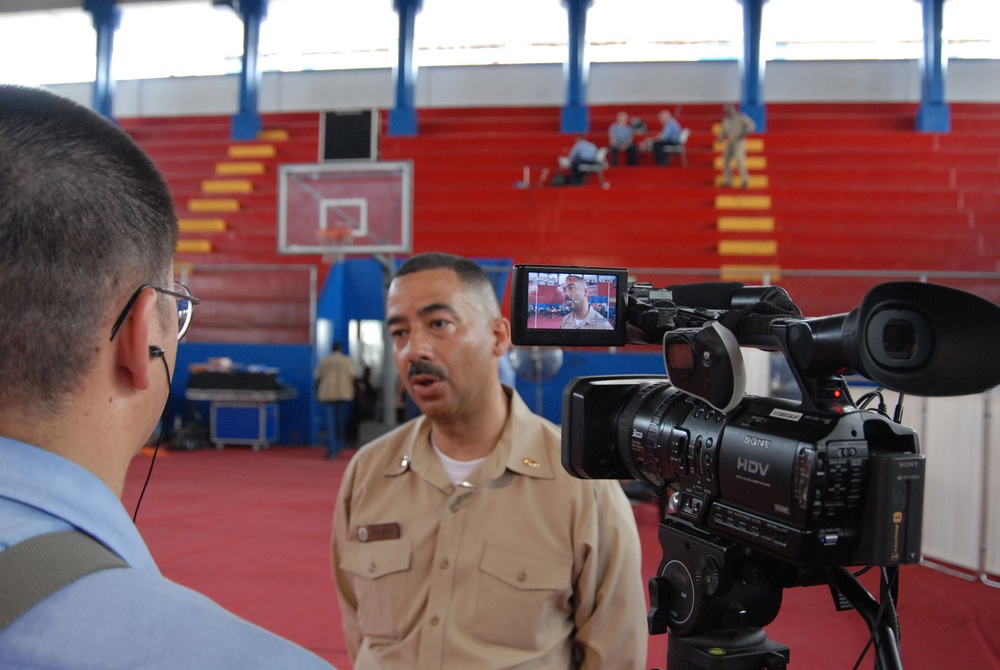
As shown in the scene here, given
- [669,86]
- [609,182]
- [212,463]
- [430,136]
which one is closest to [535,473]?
[212,463]

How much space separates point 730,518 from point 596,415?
367mm

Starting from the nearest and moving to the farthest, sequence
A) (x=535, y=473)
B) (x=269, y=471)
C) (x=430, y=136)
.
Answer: (x=535, y=473), (x=269, y=471), (x=430, y=136)

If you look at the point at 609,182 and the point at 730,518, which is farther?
the point at 609,182

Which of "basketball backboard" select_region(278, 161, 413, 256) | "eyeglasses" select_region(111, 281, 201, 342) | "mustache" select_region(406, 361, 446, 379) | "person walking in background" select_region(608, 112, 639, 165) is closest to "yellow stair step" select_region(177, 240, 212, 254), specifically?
"basketball backboard" select_region(278, 161, 413, 256)

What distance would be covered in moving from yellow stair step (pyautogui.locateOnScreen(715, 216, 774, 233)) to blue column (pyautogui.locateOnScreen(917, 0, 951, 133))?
4.32 m

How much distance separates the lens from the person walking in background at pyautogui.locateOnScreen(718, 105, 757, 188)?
455 inches

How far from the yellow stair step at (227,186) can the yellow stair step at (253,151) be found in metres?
0.79

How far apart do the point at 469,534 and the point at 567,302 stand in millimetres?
708

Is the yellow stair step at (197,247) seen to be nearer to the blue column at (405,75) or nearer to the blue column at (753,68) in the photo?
the blue column at (405,75)

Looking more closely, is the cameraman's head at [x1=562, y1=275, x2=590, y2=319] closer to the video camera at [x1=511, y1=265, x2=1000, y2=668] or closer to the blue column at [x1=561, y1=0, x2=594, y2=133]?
the video camera at [x1=511, y1=265, x2=1000, y2=668]

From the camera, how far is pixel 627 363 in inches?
364

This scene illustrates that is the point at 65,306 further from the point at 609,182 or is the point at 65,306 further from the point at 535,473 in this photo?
the point at 609,182

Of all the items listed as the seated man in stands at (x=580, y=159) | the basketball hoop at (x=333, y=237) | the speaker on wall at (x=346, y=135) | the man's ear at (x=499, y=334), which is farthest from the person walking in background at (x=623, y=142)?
the man's ear at (x=499, y=334)

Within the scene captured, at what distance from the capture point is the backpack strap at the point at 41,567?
1.74ft
